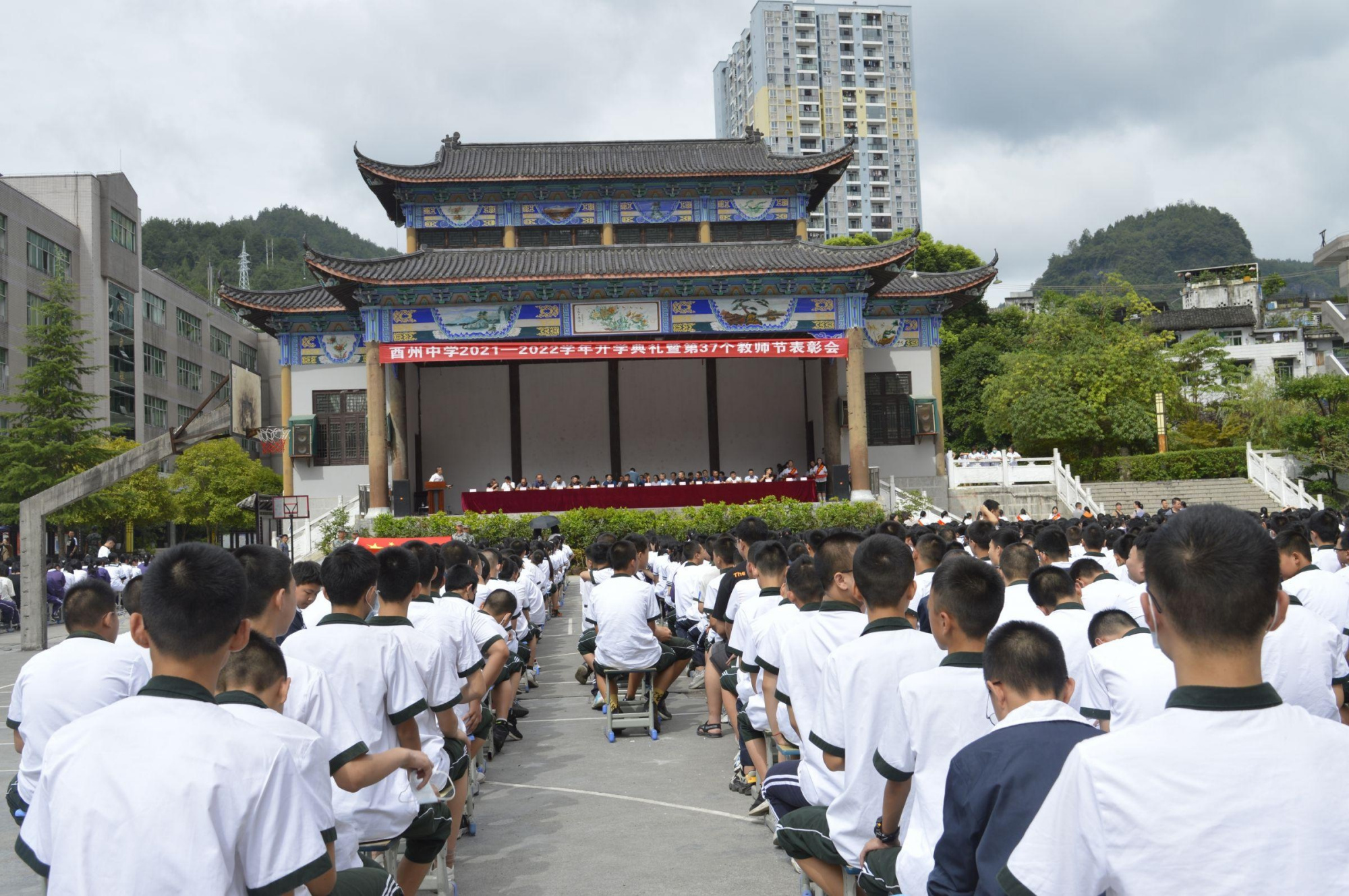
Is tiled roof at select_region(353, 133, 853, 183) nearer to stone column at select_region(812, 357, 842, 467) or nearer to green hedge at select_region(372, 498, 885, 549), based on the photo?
stone column at select_region(812, 357, 842, 467)

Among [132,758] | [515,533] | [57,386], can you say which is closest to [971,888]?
[132,758]

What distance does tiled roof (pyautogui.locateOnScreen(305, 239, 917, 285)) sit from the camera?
24609 millimetres

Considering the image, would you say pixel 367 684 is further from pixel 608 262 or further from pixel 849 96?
pixel 849 96

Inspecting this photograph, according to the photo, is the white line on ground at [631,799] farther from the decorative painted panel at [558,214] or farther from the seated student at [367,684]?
the decorative painted panel at [558,214]

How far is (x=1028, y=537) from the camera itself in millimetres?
9133

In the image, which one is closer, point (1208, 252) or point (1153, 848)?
point (1153, 848)

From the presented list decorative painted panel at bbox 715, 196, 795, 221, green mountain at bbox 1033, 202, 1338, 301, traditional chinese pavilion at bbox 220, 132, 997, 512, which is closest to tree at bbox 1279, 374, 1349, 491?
traditional chinese pavilion at bbox 220, 132, 997, 512

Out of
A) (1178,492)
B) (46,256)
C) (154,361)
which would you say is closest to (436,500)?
(46,256)

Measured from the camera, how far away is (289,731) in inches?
99.1

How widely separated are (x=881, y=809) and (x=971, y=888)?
3.25ft

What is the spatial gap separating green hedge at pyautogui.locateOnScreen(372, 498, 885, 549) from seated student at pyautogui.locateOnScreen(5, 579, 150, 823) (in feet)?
58.7

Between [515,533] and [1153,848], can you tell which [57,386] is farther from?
[1153,848]

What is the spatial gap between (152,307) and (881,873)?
4737 cm

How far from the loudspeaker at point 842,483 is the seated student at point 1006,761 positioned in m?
22.9
